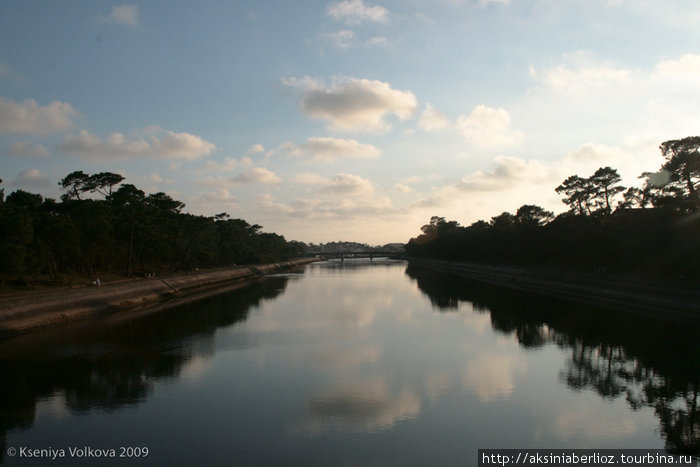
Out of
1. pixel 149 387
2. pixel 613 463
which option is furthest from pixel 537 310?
pixel 149 387

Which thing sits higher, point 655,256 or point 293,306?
point 655,256

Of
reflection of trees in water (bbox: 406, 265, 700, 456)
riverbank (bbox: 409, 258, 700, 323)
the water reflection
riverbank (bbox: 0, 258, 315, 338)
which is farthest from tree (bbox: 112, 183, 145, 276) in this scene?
riverbank (bbox: 409, 258, 700, 323)

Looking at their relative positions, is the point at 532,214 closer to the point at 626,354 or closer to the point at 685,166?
the point at 685,166

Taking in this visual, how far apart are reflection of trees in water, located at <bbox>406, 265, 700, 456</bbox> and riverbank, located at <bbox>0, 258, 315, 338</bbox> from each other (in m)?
27.9

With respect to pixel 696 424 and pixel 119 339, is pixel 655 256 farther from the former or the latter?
pixel 119 339

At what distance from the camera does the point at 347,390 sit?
1636 cm

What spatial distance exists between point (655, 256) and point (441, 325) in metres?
22.2

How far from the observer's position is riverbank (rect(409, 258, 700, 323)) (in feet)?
105

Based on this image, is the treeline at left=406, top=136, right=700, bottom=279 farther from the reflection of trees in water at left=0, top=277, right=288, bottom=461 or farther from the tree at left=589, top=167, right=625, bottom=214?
the reflection of trees in water at left=0, top=277, right=288, bottom=461

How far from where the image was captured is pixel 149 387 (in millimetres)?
16906

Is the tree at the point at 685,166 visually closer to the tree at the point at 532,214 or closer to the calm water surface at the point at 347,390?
the calm water surface at the point at 347,390

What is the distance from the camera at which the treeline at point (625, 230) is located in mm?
37406

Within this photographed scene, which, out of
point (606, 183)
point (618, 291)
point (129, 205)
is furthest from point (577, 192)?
point (129, 205)

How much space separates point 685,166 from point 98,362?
46.3m
